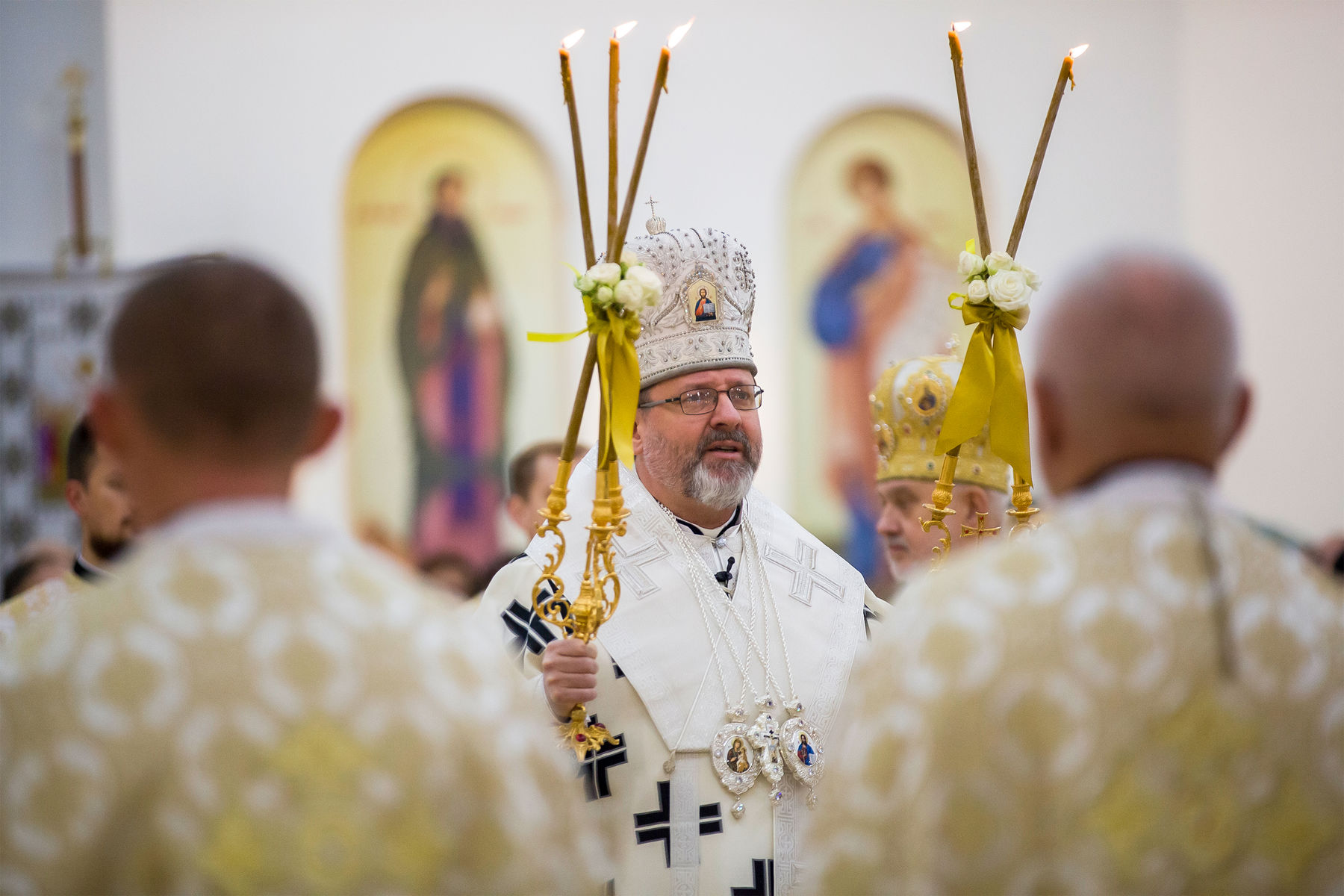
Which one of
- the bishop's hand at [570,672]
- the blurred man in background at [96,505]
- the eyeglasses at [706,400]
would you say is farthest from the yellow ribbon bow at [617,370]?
the blurred man in background at [96,505]

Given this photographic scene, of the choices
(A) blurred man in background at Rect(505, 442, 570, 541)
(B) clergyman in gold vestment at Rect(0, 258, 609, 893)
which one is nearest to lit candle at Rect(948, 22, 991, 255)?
(B) clergyman in gold vestment at Rect(0, 258, 609, 893)

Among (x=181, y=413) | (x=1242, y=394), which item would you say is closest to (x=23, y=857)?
(x=181, y=413)

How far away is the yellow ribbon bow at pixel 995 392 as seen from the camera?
3947mm

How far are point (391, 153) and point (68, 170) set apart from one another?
218cm

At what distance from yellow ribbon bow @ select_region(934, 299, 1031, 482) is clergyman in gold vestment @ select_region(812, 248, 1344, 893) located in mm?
1666

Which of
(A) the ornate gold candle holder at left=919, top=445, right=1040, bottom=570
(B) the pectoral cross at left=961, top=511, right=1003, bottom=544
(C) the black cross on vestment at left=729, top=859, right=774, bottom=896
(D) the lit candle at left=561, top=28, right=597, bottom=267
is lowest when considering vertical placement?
(C) the black cross on vestment at left=729, top=859, right=774, bottom=896

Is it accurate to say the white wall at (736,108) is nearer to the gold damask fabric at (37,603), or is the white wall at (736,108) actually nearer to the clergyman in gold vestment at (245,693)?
the gold damask fabric at (37,603)

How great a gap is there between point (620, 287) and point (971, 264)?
3.14 ft

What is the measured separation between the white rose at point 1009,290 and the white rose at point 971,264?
50 mm

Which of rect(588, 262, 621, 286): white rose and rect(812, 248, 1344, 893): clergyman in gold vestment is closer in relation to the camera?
rect(812, 248, 1344, 893): clergyman in gold vestment

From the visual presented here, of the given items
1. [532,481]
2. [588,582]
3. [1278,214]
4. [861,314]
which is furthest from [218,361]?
[1278,214]

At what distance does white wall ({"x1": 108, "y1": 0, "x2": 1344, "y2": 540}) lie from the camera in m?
9.70

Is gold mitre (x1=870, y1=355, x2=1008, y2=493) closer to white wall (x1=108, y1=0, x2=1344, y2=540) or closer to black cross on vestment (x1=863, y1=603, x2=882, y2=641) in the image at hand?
black cross on vestment (x1=863, y1=603, x2=882, y2=641)

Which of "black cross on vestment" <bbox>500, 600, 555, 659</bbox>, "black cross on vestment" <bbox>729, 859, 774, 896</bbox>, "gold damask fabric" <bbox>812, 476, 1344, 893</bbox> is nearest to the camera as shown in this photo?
"gold damask fabric" <bbox>812, 476, 1344, 893</bbox>
